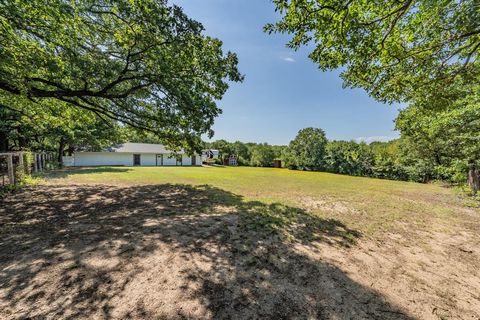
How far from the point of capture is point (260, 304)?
2404mm

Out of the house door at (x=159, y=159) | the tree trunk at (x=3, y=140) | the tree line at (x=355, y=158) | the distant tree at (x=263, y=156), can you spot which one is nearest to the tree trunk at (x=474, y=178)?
the tree line at (x=355, y=158)

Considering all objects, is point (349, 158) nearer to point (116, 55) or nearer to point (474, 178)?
point (474, 178)

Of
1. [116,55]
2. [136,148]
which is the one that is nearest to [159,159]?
[136,148]

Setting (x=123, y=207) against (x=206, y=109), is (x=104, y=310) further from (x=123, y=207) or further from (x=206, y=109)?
(x=206, y=109)

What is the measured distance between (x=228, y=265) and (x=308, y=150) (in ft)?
113

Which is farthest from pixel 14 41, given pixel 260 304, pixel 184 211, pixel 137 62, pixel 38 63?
pixel 260 304

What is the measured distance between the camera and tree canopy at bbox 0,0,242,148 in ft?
17.7

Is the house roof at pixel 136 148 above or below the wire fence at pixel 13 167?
above

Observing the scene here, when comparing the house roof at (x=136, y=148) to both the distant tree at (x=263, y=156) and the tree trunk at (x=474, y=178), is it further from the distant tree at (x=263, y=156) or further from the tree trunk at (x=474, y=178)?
the tree trunk at (x=474, y=178)

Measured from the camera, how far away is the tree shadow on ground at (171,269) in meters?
2.29

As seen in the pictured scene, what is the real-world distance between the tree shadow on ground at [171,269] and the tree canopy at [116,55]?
406 centimetres

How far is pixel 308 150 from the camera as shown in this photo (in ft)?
115

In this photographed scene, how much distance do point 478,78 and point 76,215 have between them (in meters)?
11.1

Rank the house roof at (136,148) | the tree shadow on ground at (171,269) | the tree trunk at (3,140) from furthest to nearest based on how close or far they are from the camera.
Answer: the house roof at (136,148)
the tree trunk at (3,140)
the tree shadow on ground at (171,269)
